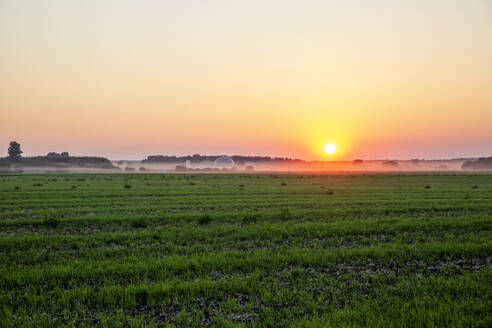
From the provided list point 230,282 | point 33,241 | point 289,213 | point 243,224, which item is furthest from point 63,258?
point 289,213

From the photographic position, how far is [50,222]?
570 inches

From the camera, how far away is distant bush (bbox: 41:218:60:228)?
47.1 ft

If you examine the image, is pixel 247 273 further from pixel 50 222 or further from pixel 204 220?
pixel 50 222

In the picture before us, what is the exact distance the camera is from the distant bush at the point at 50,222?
1436cm

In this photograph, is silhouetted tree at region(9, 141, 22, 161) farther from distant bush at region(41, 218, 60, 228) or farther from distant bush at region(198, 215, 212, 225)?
distant bush at region(198, 215, 212, 225)

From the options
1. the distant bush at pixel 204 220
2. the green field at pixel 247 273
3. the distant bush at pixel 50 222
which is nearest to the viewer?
the green field at pixel 247 273

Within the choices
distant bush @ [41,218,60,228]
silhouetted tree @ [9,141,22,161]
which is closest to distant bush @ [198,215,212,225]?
distant bush @ [41,218,60,228]

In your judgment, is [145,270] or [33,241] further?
[33,241]

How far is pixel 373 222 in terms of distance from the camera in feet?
48.0

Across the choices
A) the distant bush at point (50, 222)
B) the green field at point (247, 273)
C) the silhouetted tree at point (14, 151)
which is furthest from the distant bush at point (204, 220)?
the silhouetted tree at point (14, 151)

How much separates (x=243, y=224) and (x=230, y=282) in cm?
731

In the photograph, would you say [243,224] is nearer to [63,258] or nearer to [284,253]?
[284,253]

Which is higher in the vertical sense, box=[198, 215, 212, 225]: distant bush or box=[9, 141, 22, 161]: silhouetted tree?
box=[9, 141, 22, 161]: silhouetted tree

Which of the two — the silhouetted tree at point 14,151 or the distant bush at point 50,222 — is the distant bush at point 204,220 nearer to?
the distant bush at point 50,222
